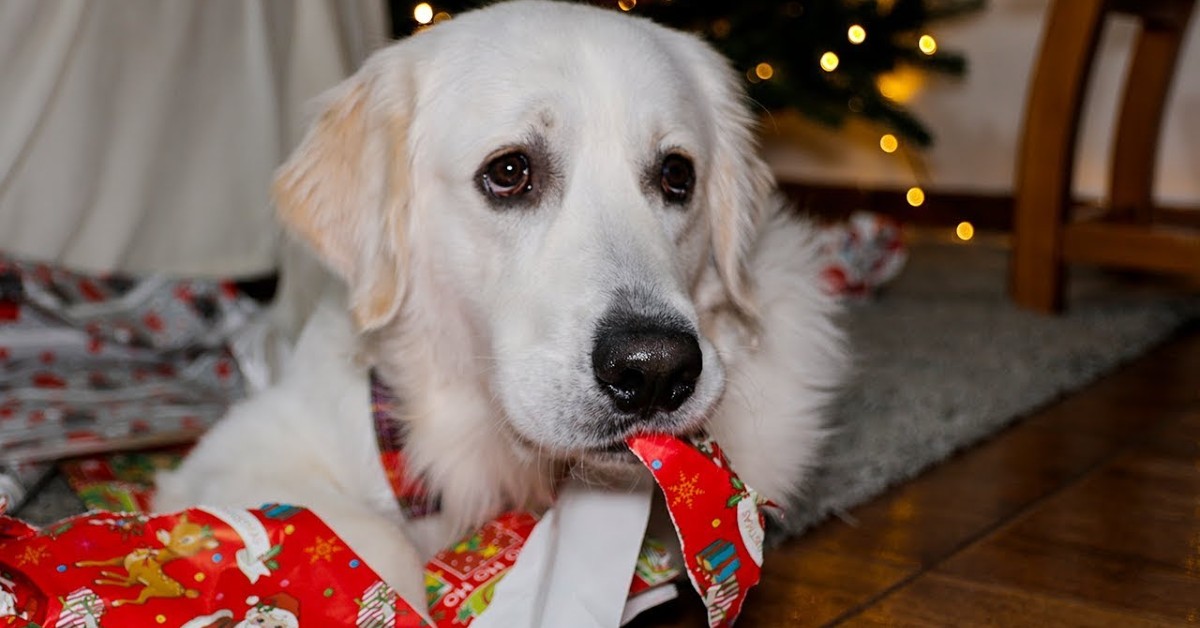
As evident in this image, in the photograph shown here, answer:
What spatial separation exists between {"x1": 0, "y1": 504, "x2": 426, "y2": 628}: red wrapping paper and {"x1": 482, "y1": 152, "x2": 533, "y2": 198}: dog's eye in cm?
44

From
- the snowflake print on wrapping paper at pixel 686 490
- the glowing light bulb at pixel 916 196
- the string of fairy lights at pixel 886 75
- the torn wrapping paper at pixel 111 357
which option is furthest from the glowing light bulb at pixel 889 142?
the snowflake print on wrapping paper at pixel 686 490

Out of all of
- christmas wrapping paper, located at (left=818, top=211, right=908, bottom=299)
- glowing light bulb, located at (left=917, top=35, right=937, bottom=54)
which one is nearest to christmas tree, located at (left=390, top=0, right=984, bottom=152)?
glowing light bulb, located at (left=917, top=35, right=937, bottom=54)

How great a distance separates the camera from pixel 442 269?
1523 millimetres

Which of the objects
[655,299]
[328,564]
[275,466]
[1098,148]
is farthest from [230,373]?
[1098,148]

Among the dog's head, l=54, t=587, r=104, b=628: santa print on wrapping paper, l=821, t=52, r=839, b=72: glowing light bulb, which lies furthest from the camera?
l=821, t=52, r=839, b=72: glowing light bulb

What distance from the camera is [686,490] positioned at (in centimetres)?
122

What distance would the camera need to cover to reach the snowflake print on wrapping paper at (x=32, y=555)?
1175mm

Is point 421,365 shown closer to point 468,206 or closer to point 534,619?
point 468,206

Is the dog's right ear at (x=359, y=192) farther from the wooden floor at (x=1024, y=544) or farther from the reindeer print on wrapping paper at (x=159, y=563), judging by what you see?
the wooden floor at (x=1024, y=544)

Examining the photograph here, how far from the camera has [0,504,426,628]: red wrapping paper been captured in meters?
1.17

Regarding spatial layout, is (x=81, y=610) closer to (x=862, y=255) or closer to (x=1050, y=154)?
(x=862, y=255)

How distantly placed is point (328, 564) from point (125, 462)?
0.88 meters

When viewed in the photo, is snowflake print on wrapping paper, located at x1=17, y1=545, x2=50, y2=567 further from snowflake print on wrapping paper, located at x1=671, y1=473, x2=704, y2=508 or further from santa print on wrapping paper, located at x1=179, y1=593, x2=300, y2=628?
snowflake print on wrapping paper, located at x1=671, y1=473, x2=704, y2=508

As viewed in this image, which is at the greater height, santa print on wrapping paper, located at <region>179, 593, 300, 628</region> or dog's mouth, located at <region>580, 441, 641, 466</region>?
dog's mouth, located at <region>580, 441, 641, 466</region>
